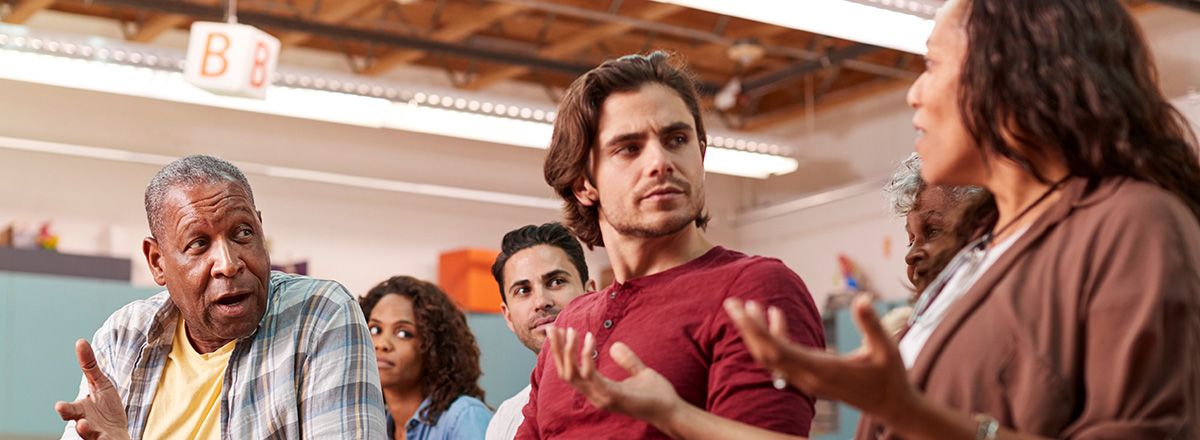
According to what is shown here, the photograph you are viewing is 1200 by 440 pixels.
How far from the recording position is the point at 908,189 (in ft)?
7.47

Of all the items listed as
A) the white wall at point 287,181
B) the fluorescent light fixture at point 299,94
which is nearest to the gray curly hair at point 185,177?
the fluorescent light fixture at point 299,94

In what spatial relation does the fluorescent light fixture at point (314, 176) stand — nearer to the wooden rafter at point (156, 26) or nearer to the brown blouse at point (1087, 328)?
the wooden rafter at point (156, 26)

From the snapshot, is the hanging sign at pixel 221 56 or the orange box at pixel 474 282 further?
the orange box at pixel 474 282

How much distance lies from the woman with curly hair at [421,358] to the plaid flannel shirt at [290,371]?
4.51 ft

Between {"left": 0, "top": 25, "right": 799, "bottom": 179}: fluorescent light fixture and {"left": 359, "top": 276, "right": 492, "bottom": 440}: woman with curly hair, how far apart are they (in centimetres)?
187

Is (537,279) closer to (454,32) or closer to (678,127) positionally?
(678,127)

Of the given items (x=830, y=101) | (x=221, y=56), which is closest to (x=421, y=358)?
(x=221, y=56)

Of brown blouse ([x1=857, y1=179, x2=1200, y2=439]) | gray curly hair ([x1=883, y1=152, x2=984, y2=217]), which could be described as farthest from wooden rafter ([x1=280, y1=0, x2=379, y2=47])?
brown blouse ([x1=857, y1=179, x2=1200, y2=439])

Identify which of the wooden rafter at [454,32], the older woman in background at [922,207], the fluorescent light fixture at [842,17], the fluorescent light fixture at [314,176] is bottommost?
the older woman in background at [922,207]

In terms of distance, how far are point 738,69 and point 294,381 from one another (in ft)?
21.7

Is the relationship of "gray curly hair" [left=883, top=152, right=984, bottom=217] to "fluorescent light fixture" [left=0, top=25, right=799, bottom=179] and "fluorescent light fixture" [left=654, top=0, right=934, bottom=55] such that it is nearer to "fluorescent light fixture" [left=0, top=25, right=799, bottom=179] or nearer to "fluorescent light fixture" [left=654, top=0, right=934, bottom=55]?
"fluorescent light fixture" [left=654, top=0, right=934, bottom=55]

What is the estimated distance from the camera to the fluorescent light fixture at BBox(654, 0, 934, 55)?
3990 mm

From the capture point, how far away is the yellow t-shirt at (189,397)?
2143 millimetres

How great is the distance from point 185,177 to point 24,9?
215 inches
